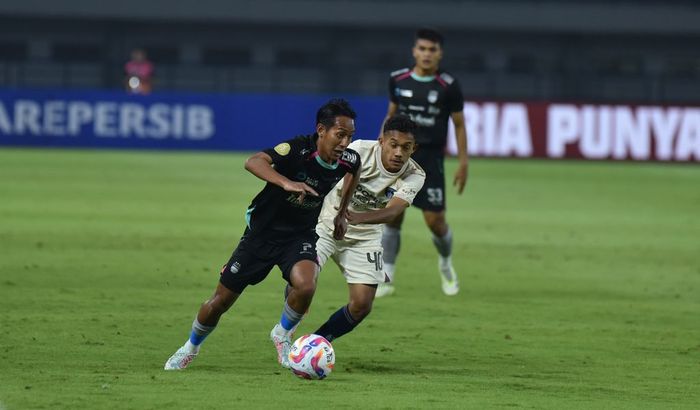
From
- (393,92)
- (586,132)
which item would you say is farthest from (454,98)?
(586,132)

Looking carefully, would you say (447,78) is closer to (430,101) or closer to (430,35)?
(430,101)

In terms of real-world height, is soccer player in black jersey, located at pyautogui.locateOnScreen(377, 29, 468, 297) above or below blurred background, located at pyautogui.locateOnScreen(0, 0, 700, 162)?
above

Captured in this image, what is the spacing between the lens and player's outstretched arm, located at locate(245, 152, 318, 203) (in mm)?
8297

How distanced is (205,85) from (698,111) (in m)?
15.4

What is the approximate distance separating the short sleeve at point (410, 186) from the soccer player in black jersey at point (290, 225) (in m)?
0.81

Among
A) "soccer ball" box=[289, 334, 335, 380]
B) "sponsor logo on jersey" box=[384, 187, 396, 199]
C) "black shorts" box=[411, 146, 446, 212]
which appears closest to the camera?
"soccer ball" box=[289, 334, 335, 380]

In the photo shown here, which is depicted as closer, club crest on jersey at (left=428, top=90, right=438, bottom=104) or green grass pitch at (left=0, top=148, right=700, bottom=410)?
green grass pitch at (left=0, top=148, right=700, bottom=410)

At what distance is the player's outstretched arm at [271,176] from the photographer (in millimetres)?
8297

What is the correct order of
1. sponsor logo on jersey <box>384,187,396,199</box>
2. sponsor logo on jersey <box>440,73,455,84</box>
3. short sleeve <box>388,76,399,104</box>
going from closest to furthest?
sponsor logo on jersey <box>384,187,396,199</box>, sponsor logo on jersey <box>440,73,455,84</box>, short sleeve <box>388,76,399,104</box>

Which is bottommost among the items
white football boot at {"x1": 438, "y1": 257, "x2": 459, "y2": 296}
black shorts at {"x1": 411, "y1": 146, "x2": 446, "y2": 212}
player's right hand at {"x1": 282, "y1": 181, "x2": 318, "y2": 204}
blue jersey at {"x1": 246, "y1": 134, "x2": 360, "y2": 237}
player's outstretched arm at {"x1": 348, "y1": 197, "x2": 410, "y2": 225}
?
white football boot at {"x1": 438, "y1": 257, "x2": 459, "y2": 296}

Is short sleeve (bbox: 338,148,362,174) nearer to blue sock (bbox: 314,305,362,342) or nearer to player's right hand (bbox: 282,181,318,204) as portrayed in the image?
player's right hand (bbox: 282,181,318,204)

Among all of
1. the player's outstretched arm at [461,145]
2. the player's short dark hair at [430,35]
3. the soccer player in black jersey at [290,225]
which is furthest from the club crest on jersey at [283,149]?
the player's outstretched arm at [461,145]

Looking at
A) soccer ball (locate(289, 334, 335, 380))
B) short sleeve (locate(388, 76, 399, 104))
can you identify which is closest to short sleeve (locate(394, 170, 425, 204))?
soccer ball (locate(289, 334, 335, 380))

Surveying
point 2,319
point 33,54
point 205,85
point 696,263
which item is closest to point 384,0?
point 205,85
